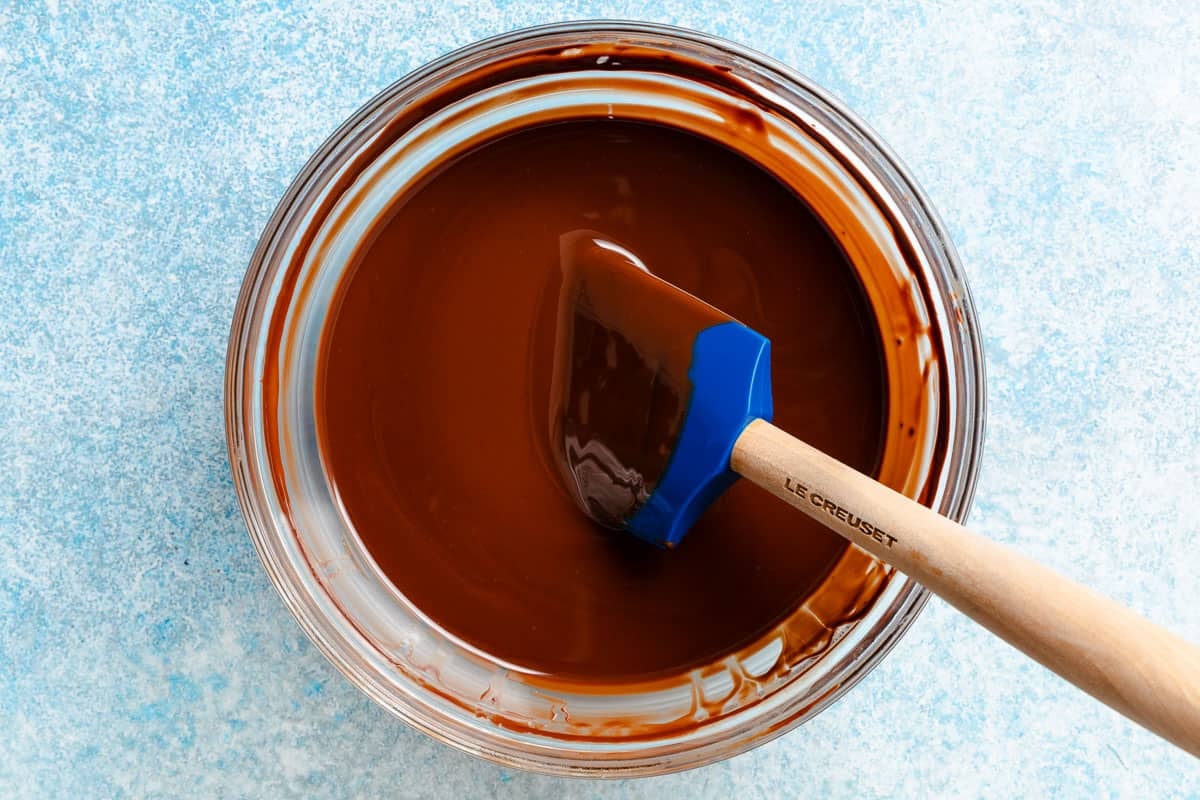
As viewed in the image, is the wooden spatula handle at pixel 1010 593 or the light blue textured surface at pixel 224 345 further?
the light blue textured surface at pixel 224 345

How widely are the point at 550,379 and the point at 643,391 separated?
0.15 meters

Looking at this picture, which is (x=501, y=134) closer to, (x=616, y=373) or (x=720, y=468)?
(x=616, y=373)

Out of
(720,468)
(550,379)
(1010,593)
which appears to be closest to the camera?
(1010,593)

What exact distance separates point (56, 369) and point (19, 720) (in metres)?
0.50

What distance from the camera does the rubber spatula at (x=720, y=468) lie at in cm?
79

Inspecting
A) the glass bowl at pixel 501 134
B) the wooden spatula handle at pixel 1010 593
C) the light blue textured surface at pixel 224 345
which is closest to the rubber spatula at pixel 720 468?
the wooden spatula handle at pixel 1010 593

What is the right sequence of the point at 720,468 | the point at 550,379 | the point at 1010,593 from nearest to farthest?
the point at 1010,593 → the point at 720,468 → the point at 550,379

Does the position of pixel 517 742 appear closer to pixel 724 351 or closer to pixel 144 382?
pixel 724 351

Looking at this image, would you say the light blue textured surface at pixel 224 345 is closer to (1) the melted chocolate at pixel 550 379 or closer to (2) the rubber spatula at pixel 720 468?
(1) the melted chocolate at pixel 550 379

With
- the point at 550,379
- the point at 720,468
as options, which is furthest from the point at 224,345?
the point at 720,468

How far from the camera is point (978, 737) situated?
55.8 inches

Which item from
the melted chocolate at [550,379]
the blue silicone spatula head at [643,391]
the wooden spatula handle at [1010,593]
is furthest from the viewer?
the melted chocolate at [550,379]

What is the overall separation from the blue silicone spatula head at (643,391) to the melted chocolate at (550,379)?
4 cm

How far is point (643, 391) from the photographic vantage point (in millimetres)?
1213
